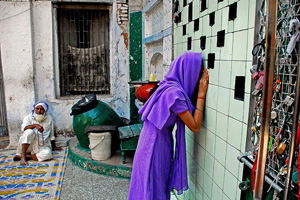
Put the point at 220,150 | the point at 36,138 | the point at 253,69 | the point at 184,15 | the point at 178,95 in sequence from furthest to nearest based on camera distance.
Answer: the point at 36,138
the point at 184,15
the point at 178,95
the point at 220,150
the point at 253,69

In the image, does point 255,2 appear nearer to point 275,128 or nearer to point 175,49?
point 275,128

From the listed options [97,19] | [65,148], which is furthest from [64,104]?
[97,19]

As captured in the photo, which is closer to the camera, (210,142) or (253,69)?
(253,69)

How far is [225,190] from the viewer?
192cm

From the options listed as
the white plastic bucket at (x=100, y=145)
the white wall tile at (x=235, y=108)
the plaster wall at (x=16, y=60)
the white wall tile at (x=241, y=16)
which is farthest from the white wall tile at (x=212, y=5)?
the plaster wall at (x=16, y=60)

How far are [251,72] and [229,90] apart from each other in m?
0.37

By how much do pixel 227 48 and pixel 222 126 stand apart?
1.90ft

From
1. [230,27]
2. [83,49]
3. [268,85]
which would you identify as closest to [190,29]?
[230,27]

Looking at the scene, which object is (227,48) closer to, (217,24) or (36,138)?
(217,24)

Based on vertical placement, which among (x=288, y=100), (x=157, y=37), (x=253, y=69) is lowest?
(x=288, y=100)

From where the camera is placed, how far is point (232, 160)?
180 centimetres

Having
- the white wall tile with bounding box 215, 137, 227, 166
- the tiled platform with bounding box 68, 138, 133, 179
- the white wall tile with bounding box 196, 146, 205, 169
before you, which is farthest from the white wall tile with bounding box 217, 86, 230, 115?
the tiled platform with bounding box 68, 138, 133, 179

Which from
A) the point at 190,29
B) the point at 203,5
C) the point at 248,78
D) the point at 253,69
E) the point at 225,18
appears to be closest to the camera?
the point at 253,69

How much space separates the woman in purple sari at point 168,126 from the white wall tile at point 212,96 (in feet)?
0.17
